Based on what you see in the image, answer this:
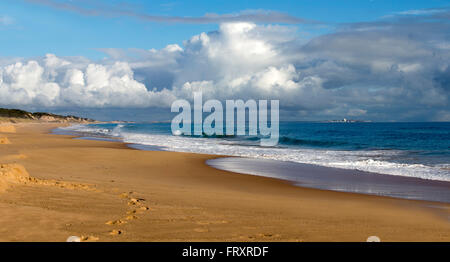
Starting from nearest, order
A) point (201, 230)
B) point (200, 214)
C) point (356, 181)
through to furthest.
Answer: point (201, 230)
point (200, 214)
point (356, 181)

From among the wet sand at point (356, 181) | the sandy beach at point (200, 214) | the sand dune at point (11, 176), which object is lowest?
the wet sand at point (356, 181)

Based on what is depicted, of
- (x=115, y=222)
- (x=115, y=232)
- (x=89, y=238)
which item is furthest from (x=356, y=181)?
(x=89, y=238)

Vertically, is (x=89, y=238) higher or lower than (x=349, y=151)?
higher

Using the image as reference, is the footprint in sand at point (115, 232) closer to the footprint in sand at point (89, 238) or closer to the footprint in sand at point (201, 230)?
the footprint in sand at point (89, 238)

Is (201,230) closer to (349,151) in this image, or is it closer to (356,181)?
(356,181)

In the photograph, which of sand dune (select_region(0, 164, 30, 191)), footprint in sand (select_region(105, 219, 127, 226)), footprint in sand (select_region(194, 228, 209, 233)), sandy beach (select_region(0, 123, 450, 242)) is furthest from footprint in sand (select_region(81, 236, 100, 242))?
sand dune (select_region(0, 164, 30, 191))

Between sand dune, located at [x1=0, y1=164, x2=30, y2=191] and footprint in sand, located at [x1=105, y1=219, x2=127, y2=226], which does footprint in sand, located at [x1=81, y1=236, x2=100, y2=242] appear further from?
sand dune, located at [x1=0, y1=164, x2=30, y2=191]

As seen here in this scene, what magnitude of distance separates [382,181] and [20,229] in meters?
14.3

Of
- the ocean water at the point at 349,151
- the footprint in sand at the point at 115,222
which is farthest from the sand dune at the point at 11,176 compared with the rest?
the ocean water at the point at 349,151

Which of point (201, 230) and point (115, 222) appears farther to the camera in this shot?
point (115, 222)

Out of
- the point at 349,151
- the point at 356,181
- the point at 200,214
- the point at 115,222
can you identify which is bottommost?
the point at 349,151

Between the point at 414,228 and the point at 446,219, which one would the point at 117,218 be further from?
the point at 446,219

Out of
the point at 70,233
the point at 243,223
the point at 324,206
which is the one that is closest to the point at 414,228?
the point at 324,206

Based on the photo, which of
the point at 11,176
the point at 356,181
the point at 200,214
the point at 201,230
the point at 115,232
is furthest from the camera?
the point at 356,181
